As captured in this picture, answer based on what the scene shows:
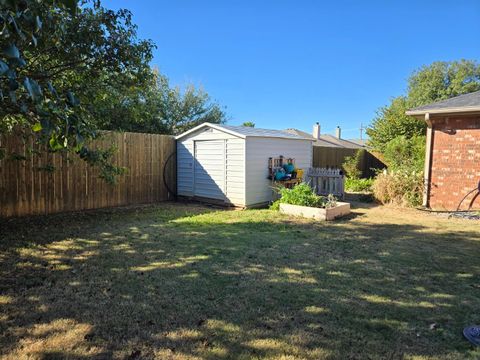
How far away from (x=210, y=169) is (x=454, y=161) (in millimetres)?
6548

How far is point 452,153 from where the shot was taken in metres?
8.56

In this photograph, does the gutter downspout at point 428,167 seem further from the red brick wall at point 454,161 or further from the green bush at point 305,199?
the green bush at point 305,199

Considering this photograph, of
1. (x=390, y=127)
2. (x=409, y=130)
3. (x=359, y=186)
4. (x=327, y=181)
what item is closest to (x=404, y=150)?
(x=359, y=186)

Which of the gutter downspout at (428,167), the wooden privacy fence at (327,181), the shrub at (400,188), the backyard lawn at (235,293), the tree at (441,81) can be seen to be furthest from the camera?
the tree at (441,81)

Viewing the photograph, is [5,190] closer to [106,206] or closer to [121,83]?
[106,206]

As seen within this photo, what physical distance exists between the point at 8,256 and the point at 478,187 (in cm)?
982

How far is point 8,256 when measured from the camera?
173 inches

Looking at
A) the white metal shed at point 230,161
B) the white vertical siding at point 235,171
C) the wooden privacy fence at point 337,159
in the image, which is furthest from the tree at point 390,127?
the white vertical siding at point 235,171

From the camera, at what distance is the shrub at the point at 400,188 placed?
Answer: 927 centimetres

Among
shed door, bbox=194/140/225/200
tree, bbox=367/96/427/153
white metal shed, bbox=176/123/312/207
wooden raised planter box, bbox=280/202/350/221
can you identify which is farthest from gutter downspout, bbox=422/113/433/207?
tree, bbox=367/96/427/153

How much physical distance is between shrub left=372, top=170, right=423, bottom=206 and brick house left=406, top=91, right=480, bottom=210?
0.26m

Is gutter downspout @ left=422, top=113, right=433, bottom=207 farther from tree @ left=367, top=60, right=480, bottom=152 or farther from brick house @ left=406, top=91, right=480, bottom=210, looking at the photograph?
tree @ left=367, top=60, right=480, bottom=152

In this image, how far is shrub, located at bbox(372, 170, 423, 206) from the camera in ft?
30.4

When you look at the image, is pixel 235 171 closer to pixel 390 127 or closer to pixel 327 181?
pixel 327 181
